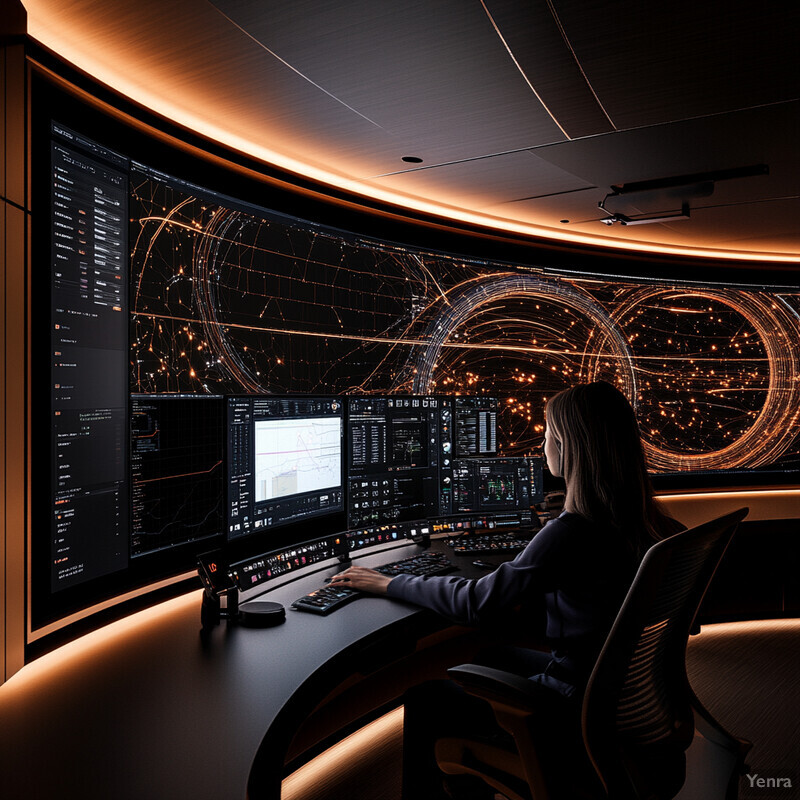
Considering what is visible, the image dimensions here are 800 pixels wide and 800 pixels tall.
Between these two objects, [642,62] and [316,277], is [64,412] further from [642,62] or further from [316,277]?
[642,62]

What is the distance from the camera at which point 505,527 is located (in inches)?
120

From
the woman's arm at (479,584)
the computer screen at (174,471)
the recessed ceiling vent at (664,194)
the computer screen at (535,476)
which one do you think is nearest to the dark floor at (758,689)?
the computer screen at (535,476)

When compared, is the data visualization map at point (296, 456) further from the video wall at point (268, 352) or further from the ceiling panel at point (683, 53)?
the ceiling panel at point (683, 53)

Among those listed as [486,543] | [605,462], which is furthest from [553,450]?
[486,543]

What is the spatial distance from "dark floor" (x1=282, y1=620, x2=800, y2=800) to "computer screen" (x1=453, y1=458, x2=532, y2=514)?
106 cm

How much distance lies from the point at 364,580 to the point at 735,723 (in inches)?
80.6

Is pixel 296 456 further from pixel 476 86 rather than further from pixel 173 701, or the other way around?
pixel 476 86

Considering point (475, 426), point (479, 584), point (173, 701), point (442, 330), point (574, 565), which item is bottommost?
point (173, 701)

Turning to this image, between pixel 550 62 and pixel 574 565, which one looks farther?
pixel 550 62

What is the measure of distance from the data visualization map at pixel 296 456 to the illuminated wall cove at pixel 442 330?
1.40 ft

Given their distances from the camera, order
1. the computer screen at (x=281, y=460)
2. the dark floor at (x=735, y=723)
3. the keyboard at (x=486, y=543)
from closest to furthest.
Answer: the computer screen at (x=281, y=460) → the dark floor at (x=735, y=723) → the keyboard at (x=486, y=543)

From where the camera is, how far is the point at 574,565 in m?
1.69

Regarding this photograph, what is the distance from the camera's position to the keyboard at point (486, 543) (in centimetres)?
273

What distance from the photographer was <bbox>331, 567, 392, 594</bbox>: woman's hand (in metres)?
2.14
